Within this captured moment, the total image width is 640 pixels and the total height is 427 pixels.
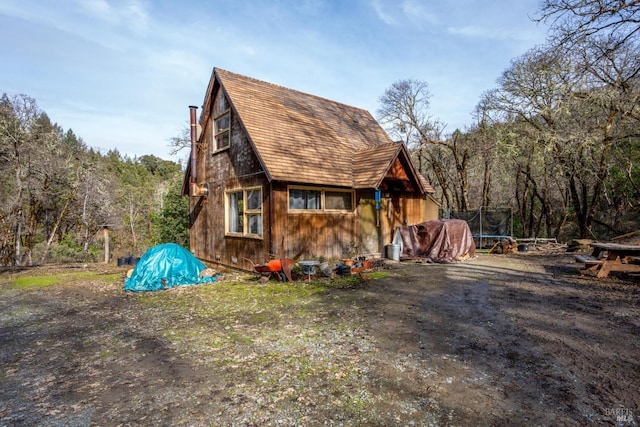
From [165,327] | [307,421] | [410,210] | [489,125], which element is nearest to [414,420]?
[307,421]

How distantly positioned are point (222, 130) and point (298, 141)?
116 inches

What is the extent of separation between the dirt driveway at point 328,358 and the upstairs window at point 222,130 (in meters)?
6.13

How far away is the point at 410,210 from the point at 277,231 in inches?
248

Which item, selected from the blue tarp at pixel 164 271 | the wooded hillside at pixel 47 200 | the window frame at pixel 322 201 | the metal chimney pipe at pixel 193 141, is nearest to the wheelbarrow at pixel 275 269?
the blue tarp at pixel 164 271

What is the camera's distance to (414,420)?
2623mm

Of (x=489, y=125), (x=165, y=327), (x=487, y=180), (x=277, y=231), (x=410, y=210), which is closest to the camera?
(x=165, y=327)

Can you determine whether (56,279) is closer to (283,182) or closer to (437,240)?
(283,182)

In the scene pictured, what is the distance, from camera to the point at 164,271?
27.6ft

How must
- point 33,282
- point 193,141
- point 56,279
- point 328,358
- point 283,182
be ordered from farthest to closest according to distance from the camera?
point 193,141
point 56,279
point 283,182
point 33,282
point 328,358

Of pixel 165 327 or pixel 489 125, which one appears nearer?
pixel 165 327

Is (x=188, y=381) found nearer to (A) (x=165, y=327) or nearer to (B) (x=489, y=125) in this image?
(A) (x=165, y=327)

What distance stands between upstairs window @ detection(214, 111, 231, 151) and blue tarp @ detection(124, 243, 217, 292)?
13.9ft

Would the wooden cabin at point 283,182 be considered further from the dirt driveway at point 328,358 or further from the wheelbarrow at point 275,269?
the dirt driveway at point 328,358

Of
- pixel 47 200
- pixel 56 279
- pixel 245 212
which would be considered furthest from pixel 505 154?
pixel 47 200
